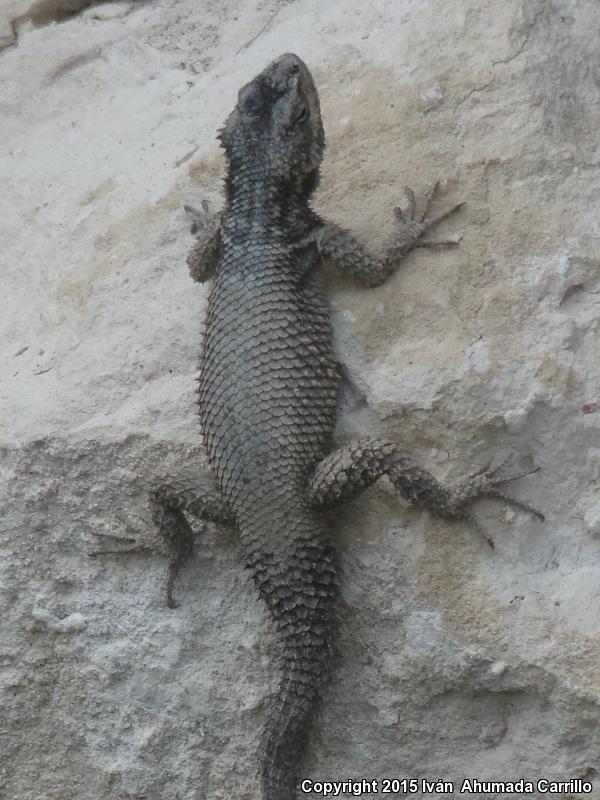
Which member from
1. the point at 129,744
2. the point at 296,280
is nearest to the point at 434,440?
the point at 296,280

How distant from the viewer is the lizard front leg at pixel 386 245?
4.61 m

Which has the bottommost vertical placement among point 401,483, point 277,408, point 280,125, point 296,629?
point 296,629

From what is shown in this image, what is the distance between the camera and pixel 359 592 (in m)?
4.35

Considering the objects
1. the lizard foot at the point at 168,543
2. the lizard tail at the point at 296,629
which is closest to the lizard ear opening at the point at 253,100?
the lizard foot at the point at 168,543

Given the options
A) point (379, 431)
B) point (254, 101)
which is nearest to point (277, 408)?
point (379, 431)

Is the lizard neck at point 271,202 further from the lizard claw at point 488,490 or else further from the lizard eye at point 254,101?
the lizard claw at point 488,490

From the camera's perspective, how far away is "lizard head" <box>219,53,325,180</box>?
4773mm

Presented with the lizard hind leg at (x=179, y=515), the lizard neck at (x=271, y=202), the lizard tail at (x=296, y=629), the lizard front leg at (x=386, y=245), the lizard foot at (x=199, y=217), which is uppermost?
the lizard neck at (x=271, y=202)

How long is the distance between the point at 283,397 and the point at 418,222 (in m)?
0.92

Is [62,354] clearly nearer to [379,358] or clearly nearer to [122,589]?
[122,589]

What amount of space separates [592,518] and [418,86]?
1.98 metres

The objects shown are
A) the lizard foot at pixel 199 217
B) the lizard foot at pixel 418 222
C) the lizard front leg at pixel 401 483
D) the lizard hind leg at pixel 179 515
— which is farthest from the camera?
the lizard foot at pixel 199 217

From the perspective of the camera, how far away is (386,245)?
4.63 m

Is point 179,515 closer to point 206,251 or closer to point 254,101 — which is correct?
point 206,251
